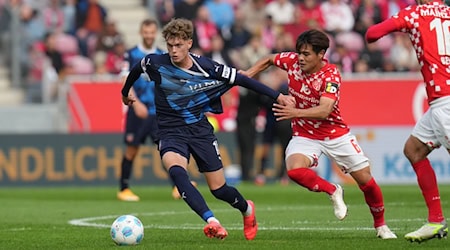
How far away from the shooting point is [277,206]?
15.7m

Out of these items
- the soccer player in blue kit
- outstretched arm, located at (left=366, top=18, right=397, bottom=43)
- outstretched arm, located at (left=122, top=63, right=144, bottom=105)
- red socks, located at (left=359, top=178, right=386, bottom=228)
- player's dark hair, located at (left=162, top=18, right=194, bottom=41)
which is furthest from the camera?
the soccer player in blue kit

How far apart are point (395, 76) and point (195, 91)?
527 inches

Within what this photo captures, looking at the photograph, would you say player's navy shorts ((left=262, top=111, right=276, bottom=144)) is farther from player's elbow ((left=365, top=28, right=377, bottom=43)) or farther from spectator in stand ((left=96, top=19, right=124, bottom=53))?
player's elbow ((left=365, top=28, right=377, bottom=43))

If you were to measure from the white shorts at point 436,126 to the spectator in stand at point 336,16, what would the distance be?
16.2 metres

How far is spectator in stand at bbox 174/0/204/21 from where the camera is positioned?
26.5 metres

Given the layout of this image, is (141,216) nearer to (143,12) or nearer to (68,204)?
(68,204)

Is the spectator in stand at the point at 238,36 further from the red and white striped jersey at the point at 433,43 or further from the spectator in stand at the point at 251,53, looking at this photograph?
the red and white striped jersey at the point at 433,43

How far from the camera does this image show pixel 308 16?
87.0ft

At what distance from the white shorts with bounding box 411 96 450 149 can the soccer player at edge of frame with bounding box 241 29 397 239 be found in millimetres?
730

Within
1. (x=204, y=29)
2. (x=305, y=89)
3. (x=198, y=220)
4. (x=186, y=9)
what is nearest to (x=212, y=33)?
(x=204, y=29)

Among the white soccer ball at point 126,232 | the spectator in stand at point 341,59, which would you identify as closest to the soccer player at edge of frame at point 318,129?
the white soccer ball at point 126,232

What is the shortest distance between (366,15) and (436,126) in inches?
678

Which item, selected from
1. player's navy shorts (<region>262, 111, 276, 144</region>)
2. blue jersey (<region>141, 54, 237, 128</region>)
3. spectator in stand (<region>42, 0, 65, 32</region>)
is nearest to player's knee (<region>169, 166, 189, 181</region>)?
blue jersey (<region>141, 54, 237, 128</region>)

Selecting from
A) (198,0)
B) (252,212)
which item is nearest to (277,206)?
(252,212)
